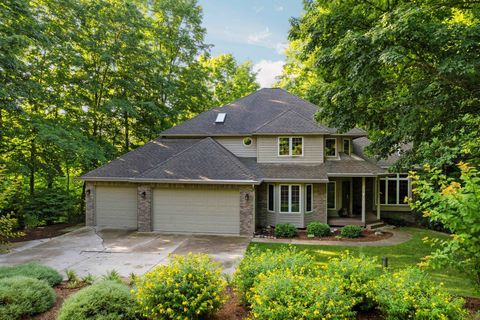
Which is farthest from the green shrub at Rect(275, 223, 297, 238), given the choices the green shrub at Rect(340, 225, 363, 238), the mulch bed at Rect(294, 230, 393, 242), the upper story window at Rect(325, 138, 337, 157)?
the upper story window at Rect(325, 138, 337, 157)

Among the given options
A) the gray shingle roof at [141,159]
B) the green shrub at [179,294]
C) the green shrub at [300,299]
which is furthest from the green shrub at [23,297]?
the gray shingle roof at [141,159]

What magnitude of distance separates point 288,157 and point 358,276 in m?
10.1

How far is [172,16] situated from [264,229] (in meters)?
18.6

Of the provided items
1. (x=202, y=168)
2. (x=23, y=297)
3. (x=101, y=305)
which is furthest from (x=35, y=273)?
(x=202, y=168)

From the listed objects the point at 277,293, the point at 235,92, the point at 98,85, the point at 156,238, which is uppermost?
the point at 235,92

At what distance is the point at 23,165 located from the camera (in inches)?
536

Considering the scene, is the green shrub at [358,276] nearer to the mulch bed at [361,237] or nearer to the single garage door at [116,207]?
the mulch bed at [361,237]

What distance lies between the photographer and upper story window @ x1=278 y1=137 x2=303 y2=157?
15102 mm

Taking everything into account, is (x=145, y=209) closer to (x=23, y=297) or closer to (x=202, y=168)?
(x=202, y=168)

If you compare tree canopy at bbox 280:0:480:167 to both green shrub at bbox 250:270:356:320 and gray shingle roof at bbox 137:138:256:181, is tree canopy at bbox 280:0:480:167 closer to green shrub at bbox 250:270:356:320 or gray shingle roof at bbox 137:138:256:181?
gray shingle roof at bbox 137:138:256:181

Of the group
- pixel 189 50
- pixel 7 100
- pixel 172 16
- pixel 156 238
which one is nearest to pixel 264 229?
pixel 156 238

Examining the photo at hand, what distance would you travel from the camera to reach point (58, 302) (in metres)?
6.02

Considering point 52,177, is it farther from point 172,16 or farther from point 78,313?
point 172,16

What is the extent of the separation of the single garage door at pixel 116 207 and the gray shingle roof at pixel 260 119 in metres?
4.48
